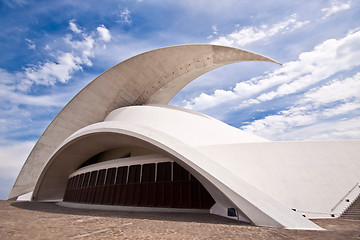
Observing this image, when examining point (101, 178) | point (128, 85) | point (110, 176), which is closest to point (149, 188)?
point (110, 176)

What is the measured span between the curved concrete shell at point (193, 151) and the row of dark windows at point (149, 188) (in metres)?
0.37

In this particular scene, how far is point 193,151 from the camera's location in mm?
7504

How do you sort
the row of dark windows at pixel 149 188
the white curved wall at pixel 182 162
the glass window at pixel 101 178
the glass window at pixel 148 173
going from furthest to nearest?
the glass window at pixel 101 178, the glass window at pixel 148 173, the row of dark windows at pixel 149 188, the white curved wall at pixel 182 162

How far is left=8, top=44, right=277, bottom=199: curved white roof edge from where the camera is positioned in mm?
17484

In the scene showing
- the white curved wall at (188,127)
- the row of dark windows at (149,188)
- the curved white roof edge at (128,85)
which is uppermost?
the curved white roof edge at (128,85)

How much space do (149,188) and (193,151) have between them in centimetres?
395

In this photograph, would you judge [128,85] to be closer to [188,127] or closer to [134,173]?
Answer: [188,127]

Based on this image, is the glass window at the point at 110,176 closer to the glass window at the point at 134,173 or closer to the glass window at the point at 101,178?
the glass window at the point at 101,178

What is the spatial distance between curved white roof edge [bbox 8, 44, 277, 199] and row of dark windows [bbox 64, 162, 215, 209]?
8387 mm

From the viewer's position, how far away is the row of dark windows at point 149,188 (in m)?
8.91

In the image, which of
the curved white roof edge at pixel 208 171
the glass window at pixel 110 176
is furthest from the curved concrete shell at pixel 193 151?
the glass window at pixel 110 176

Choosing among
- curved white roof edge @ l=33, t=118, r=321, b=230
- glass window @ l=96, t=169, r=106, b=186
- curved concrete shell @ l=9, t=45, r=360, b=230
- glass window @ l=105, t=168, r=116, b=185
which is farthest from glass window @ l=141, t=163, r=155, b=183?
glass window @ l=96, t=169, r=106, b=186

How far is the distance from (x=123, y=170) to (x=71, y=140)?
4352 mm

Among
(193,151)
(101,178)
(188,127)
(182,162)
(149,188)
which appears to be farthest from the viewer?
(101,178)
